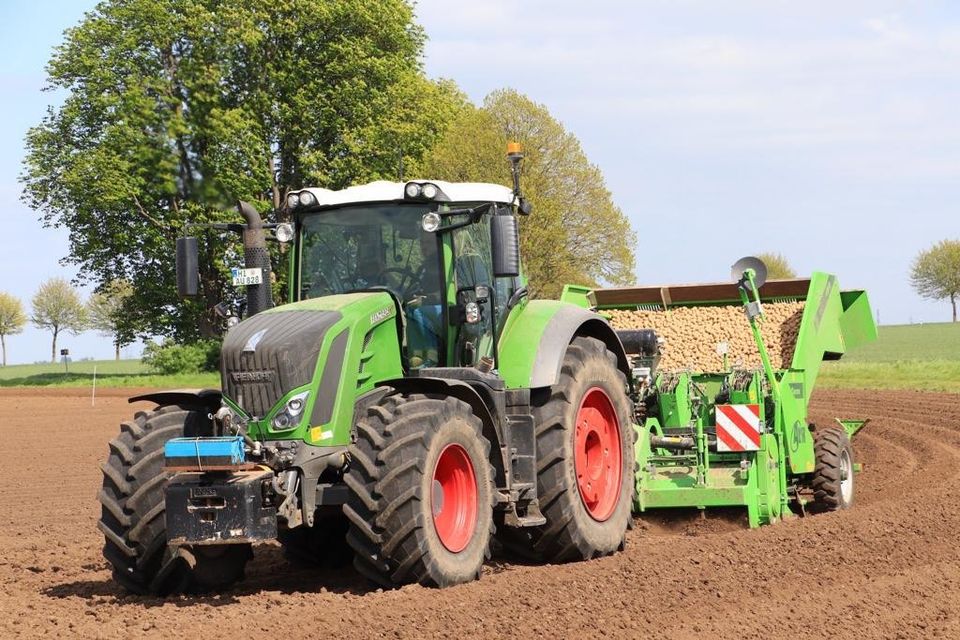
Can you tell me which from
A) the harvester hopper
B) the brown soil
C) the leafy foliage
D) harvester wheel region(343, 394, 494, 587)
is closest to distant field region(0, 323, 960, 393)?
the leafy foliage

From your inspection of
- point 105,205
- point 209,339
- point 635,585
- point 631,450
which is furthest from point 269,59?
point 635,585

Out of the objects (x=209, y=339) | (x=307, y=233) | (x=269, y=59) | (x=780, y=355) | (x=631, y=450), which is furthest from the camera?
(x=209, y=339)

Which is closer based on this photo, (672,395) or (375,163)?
(672,395)

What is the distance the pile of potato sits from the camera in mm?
12648

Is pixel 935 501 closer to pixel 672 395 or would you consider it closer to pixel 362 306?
pixel 672 395

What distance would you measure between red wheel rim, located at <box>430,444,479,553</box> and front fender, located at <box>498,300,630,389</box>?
1.03m

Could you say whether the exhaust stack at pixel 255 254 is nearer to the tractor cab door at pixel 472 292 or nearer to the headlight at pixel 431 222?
the headlight at pixel 431 222

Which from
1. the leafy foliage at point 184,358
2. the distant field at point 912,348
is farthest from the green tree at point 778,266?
the leafy foliage at point 184,358

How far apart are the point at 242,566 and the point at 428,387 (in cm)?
169

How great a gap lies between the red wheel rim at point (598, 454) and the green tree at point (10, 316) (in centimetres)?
9260

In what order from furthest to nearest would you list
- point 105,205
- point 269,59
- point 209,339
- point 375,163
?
point 209,339 → point 375,163 → point 105,205 → point 269,59

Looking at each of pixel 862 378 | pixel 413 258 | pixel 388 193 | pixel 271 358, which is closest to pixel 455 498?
pixel 271 358

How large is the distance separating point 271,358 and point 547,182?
31.3m

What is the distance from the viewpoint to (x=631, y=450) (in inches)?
379
